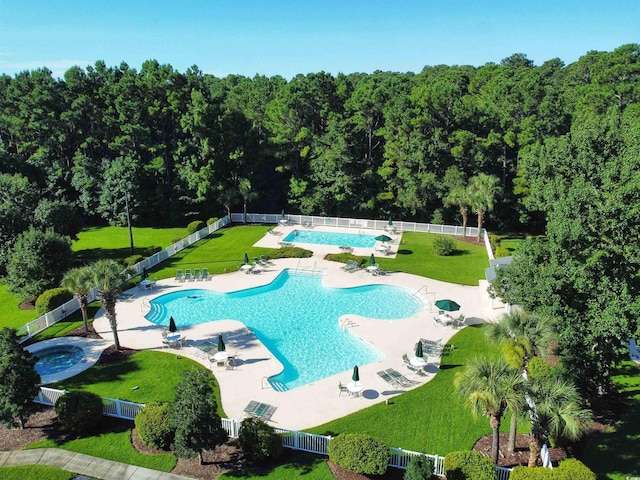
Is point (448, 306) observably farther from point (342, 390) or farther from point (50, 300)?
point (50, 300)

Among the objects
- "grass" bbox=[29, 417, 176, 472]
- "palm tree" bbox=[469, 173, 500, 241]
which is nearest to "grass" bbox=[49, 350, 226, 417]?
"grass" bbox=[29, 417, 176, 472]

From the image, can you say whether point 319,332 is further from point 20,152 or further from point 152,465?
Result: point 20,152

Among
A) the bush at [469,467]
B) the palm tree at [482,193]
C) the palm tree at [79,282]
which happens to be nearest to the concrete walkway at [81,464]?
the bush at [469,467]

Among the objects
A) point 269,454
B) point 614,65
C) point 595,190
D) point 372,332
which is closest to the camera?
point 269,454

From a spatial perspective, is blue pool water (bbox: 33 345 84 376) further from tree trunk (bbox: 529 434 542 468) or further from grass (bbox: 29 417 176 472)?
tree trunk (bbox: 529 434 542 468)

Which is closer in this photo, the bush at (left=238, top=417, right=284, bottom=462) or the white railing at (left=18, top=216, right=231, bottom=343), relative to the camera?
the bush at (left=238, top=417, right=284, bottom=462)

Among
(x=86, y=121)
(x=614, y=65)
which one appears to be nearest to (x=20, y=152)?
(x=86, y=121)
